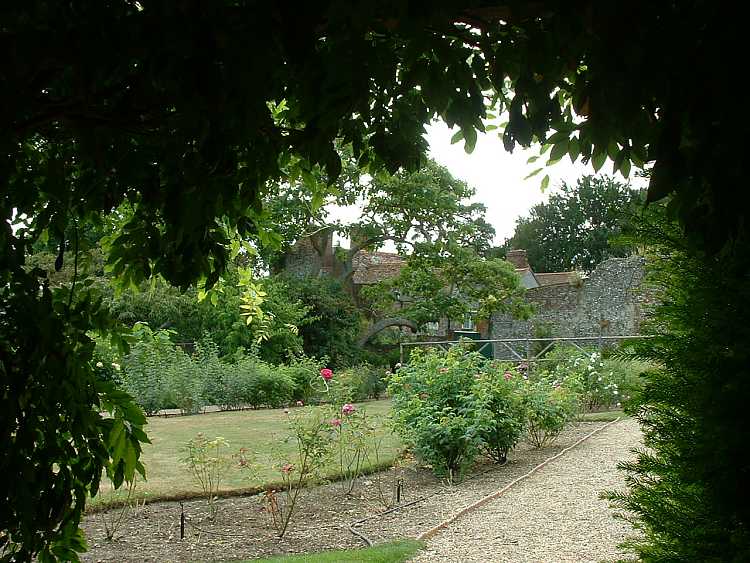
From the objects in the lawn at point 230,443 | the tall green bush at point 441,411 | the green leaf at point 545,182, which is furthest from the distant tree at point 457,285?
the green leaf at point 545,182

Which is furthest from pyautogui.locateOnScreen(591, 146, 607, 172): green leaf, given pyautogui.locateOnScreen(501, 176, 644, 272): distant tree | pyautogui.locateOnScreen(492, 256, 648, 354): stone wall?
→ pyautogui.locateOnScreen(501, 176, 644, 272): distant tree

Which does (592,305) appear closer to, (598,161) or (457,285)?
(457,285)

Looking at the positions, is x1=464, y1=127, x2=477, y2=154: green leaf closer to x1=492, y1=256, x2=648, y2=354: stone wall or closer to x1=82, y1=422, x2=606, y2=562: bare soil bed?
x1=82, y1=422, x2=606, y2=562: bare soil bed

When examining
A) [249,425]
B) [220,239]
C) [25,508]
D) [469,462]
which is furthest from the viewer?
[249,425]

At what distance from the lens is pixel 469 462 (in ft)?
23.7

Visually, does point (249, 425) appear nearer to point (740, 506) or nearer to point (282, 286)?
point (282, 286)

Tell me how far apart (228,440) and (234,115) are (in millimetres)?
8271

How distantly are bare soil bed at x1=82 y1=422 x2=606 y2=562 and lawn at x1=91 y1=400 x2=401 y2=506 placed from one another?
0.29 meters

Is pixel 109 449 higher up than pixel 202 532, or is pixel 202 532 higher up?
pixel 109 449

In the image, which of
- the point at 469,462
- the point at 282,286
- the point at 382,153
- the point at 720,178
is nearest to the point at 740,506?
the point at 720,178

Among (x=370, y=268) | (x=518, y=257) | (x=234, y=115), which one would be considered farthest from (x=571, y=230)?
(x=234, y=115)

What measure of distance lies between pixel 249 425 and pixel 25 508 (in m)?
9.33

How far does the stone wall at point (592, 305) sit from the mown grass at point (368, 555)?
591 inches

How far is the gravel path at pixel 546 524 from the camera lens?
4.76 m
